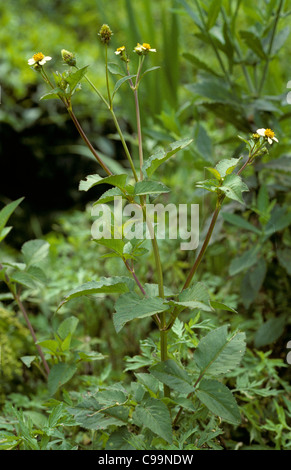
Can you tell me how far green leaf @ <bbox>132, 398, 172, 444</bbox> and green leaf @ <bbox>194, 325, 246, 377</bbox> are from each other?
0.08 meters

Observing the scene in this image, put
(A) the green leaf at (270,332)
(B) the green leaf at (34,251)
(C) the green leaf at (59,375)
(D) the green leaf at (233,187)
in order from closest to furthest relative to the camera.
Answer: (D) the green leaf at (233,187)
(C) the green leaf at (59,375)
(B) the green leaf at (34,251)
(A) the green leaf at (270,332)

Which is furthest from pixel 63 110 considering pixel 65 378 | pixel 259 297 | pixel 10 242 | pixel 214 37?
pixel 65 378

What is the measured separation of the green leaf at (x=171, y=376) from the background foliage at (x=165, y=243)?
0.05 m

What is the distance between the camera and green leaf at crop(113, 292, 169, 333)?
632 mm

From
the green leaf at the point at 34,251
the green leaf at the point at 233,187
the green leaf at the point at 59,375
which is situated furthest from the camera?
the green leaf at the point at 34,251

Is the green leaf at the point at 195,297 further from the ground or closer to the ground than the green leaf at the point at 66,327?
further from the ground

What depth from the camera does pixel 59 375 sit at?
2.78ft

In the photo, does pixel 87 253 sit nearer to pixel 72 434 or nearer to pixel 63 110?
pixel 72 434

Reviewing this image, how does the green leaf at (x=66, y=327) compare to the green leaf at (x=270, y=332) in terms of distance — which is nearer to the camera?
the green leaf at (x=66, y=327)

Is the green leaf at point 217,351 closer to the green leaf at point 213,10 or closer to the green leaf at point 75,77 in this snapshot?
the green leaf at point 75,77

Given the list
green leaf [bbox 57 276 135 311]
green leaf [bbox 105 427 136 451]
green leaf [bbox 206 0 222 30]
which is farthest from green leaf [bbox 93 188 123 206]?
green leaf [bbox 206 0 222 30]

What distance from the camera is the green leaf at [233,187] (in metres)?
0.61

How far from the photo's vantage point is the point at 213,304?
27.6 inches

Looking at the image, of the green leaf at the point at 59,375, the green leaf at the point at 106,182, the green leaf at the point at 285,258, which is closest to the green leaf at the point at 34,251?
the green leaf at the point at 59,375
